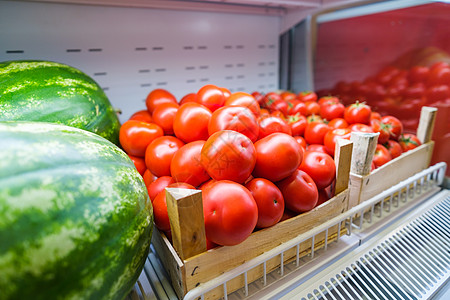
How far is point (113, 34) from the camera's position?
3.94 ft

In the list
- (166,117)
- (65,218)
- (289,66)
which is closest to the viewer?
(65,218)

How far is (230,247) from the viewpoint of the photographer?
0.62m

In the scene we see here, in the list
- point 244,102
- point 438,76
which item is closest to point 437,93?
point 438,76

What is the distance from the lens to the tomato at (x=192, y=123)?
30.7 inches

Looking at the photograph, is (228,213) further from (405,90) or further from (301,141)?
(405,90)

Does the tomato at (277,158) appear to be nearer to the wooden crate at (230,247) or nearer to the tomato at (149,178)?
the wooden crate at (230,247)

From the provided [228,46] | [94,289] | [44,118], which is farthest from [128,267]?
[228,46]

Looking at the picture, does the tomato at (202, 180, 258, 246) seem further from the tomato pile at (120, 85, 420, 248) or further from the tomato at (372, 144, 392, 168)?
the tomato at (372, 144, 392, 168)

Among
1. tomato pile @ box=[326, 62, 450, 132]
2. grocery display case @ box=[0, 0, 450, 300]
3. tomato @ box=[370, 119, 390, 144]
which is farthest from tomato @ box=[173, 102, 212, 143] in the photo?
tomato pile @ box=[326, 62, 450, 132]

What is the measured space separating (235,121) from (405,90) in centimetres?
101

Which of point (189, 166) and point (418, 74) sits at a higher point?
point (418, 74)

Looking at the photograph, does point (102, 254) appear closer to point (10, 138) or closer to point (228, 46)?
point (10, 138)

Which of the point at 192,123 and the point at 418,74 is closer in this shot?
the point at 192,123

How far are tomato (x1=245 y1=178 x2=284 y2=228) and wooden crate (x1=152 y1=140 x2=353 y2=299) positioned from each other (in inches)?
1.3
